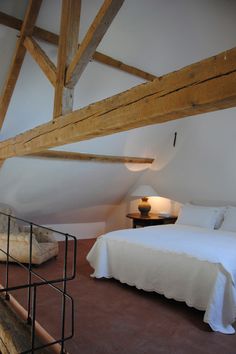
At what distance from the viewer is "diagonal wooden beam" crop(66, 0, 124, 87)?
1710 mm

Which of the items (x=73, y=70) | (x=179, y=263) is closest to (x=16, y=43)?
(x=73, y=70)

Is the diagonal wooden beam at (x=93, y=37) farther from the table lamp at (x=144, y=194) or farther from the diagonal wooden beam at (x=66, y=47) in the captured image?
the table lamp at (x=144, y=194)

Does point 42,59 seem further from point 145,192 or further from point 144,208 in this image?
point 144,208

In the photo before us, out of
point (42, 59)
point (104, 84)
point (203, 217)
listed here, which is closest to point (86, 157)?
point (104, 84)

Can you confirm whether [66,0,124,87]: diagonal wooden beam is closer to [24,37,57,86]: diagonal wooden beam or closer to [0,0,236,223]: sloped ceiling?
[24,37,57,86]: diagonal wooden beam

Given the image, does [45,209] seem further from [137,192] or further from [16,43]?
[16,43]

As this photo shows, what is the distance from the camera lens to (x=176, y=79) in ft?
4.09

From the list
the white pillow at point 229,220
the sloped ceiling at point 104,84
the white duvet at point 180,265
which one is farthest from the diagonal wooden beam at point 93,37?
the white pillow at point 229,220

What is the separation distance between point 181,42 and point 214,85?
2.66 m

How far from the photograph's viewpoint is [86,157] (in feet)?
15.0

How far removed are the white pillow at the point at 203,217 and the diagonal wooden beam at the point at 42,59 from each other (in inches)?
125

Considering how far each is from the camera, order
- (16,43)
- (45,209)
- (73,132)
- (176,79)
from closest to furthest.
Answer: (176,79) < (73,132) < (16,43) < (45,209)


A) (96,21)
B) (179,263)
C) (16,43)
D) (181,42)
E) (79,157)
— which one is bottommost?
(179,263)

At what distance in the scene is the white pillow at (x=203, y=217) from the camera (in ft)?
14.4
